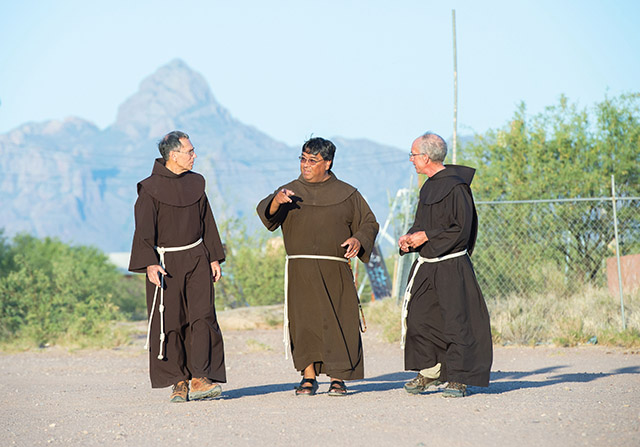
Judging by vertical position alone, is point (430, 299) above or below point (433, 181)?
below

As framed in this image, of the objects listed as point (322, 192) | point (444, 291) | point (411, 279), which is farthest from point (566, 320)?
point (322, 192)

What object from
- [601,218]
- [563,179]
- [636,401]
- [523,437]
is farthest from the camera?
[563,179]

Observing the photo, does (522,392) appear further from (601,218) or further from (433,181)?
(601,218)

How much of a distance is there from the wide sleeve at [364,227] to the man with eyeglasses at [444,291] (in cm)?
32

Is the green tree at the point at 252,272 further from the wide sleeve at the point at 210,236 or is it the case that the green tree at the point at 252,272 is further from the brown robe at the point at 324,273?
the brown robe at the point at 324,273

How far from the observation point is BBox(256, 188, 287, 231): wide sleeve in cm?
713

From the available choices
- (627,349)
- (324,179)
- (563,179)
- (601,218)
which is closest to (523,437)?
(324,179)

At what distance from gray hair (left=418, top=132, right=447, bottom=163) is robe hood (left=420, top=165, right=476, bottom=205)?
121 mm

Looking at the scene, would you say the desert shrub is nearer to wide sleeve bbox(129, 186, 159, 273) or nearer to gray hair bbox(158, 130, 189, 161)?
wide sleeve bbox(129, 186, 159, 273)

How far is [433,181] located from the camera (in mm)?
7242

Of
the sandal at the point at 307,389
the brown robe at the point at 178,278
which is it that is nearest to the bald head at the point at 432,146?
the brown robe at the point at 178,278

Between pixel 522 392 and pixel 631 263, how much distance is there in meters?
8.40

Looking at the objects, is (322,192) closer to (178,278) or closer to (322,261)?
(322,261)

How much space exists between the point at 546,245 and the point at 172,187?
10038mm
